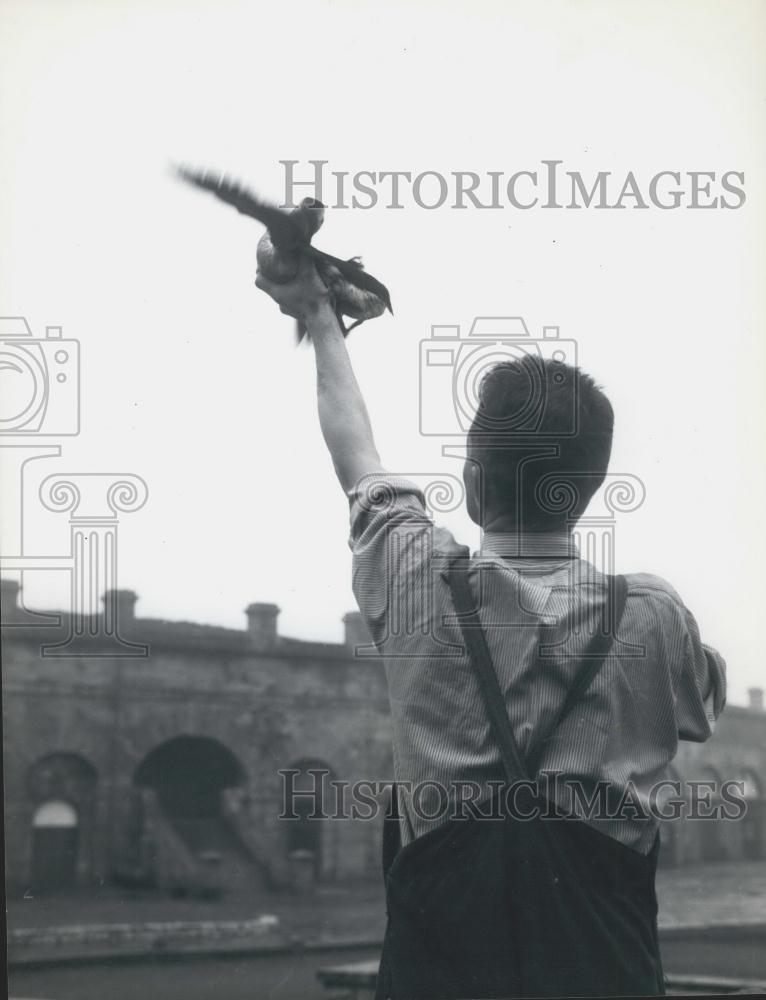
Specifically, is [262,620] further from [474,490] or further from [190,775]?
[474,490]

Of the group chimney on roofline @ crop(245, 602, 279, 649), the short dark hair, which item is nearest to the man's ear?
the short dark hair

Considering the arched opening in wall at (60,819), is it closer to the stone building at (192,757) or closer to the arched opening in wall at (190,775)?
the stone building at (192,757)

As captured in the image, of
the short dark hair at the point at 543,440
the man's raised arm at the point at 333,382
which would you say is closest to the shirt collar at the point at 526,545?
the short dark hair at the point at 543,440

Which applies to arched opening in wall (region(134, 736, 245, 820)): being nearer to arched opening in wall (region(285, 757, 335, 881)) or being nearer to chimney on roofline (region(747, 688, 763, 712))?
arched opening in wall (region(285, 757, 335, 881))

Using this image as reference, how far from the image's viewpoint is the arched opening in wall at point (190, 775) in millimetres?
3121

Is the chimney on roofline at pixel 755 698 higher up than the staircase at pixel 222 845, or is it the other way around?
the chimney on roofline at pixel 755 698

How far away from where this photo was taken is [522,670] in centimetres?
96

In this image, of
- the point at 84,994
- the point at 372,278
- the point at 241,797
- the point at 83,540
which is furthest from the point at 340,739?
the point at 372,278

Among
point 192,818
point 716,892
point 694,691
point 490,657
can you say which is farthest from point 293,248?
point 716,892

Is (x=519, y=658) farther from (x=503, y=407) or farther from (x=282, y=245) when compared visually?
(x=282, y=245)

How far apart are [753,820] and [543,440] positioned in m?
2.62

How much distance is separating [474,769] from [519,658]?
10cm

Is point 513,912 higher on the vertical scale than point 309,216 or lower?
lower

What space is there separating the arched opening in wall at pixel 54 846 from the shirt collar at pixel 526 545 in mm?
2075
